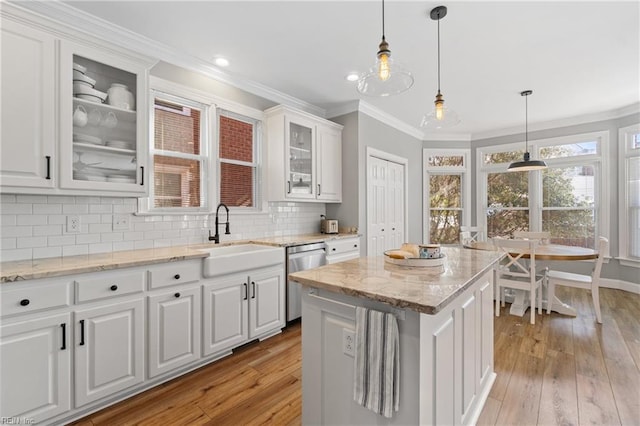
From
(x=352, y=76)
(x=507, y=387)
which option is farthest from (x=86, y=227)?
(x=507, y=387)

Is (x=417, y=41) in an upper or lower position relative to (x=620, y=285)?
upper

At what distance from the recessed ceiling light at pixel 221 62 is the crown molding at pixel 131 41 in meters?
0.09

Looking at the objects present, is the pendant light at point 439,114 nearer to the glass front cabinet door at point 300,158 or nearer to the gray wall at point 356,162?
the glass front cabinet door at point 300,158

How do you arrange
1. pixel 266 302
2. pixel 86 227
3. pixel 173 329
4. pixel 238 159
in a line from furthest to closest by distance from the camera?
pixel 238 159, pixel 266 302, pixel 86 227, pixel 173 329

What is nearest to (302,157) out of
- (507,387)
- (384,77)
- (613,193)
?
(384,77)

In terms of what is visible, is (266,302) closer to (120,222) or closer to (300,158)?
(120,222)

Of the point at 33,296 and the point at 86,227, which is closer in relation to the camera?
the point at 33,296

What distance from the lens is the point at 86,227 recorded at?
2285mm

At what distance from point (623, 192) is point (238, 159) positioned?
5.66 meters

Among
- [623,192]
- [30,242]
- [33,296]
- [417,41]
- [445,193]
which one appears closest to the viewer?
[33,296]

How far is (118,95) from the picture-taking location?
2.25 m

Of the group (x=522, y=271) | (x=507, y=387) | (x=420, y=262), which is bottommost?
(x=507, y=387)

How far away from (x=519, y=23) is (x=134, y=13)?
3.02 meters

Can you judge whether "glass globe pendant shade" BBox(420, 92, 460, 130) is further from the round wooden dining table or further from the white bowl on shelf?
the white bowl on shelf
